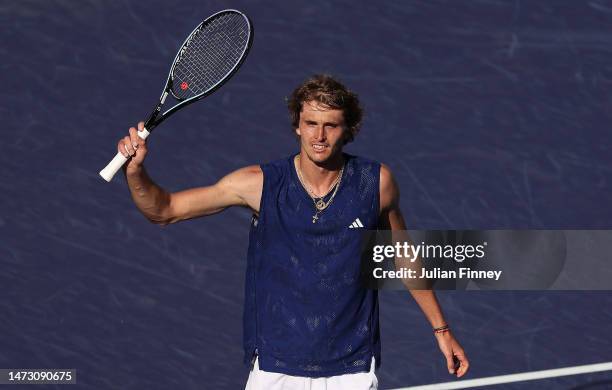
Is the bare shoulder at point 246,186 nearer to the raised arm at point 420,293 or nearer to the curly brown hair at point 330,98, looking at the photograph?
the curly brown hair at point 330,98

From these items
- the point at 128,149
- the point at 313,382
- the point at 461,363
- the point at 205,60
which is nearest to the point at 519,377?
the point at 461,363

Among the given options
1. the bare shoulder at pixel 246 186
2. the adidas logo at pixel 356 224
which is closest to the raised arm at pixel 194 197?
the bare shoulder at pixel 246 186

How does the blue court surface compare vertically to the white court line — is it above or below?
above

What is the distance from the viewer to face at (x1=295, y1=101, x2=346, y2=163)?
662cm

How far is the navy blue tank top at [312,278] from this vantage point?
265 inches

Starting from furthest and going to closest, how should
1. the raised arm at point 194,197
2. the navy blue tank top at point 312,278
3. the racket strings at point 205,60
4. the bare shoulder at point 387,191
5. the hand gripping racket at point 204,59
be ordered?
the racket strings at point 205,60
the hand gripping racket at point 204,59
the bare shoulder at point 387,191
the navy blue tank top at point 312,278
the raised arm at point 194,197

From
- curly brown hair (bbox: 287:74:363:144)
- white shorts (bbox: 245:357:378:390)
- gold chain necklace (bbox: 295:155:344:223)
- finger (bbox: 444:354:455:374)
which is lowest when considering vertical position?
white shorts (bbox: 245:357:378:390)

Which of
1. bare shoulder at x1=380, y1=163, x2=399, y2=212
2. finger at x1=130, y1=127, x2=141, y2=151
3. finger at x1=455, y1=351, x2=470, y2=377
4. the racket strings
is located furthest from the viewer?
the racket strings

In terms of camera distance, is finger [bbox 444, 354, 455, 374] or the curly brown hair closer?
the curly brown hair

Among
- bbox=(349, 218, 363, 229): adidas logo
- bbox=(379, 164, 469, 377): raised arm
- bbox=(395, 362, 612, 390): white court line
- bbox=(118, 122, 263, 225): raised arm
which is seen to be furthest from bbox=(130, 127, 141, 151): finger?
bbox=(395, 362, 612, 390): white court line

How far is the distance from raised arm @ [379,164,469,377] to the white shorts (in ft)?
1.27

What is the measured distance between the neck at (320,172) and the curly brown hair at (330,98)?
121 millimetres

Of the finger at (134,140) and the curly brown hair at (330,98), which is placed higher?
the curly brown hair at (330,98)

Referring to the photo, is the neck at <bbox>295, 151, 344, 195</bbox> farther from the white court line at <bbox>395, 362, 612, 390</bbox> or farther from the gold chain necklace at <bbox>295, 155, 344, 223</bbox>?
the white court line at <bbox>395, 362, 612, 390</bbox>
